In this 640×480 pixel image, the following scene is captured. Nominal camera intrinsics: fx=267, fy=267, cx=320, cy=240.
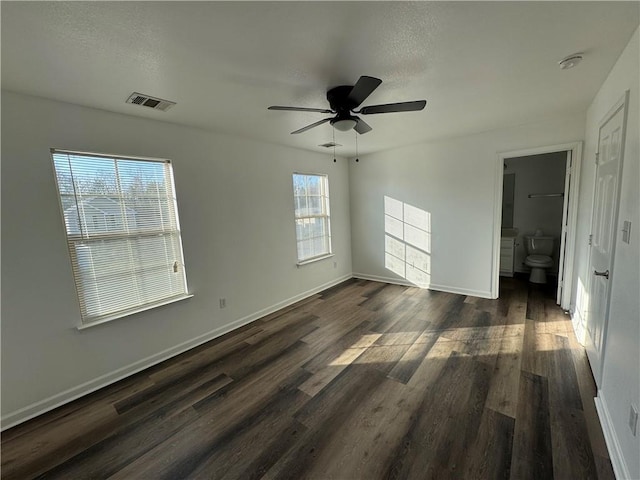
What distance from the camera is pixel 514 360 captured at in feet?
8.10

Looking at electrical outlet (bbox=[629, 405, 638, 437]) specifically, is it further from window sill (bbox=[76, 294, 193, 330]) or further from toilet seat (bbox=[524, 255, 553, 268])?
toilet seat (bbox=[524, 255, 553, 268])

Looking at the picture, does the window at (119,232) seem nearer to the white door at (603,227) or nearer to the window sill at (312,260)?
the window sill at (312,260)

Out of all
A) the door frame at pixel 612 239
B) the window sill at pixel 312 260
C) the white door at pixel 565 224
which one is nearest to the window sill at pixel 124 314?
the window sill at pixel 312 260

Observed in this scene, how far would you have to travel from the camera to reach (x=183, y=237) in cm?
289

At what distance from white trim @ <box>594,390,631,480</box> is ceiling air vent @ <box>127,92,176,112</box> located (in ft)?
12.4

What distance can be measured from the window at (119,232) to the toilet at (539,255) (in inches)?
209

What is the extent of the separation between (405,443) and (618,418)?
1.20 meters

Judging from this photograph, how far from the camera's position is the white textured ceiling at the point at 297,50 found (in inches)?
51.8

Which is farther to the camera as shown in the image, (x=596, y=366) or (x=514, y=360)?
(x=514, y=360)

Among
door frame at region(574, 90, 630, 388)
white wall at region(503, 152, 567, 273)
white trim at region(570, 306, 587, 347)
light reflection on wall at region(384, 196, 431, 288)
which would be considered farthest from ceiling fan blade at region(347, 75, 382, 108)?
white wall at region(503, 152, 567, 273)

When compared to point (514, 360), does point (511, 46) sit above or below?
above

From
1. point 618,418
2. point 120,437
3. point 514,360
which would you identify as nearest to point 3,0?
point 120,437

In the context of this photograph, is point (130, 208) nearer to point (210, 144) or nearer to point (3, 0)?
point (210, 144)

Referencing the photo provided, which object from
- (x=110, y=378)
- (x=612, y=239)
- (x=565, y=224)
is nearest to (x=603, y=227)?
(x=612, y=239)
